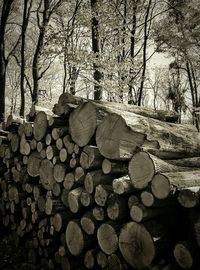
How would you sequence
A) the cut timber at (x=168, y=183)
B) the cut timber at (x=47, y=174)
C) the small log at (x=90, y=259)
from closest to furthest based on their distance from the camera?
the cut timber at (x=168, y=183) < the small log at (x=90, y=259) < the cut timber at (x=47, y=174)

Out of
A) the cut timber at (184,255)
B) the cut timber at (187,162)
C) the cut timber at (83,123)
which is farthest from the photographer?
the cut timber at (83,123)

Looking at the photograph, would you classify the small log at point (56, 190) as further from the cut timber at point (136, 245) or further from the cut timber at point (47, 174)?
the cut timber at point (136, 245)

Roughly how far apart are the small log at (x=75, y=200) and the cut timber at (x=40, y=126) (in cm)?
108

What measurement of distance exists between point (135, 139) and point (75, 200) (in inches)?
41.7

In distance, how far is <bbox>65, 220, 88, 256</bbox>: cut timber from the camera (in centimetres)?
339

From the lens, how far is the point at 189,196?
257 centimetres

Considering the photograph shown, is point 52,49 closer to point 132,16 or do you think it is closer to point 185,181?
point 132,16

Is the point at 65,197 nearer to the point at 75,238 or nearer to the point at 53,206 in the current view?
the point at 53,206

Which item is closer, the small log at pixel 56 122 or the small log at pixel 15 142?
the small log at pixel 56 122

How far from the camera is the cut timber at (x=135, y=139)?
130 inches

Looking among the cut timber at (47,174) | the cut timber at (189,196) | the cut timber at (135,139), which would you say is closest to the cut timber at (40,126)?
the cut timber at (47,174)

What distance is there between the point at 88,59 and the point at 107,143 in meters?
9.01

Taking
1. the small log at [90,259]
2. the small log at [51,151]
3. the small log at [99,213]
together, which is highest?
the small log at [51,151]

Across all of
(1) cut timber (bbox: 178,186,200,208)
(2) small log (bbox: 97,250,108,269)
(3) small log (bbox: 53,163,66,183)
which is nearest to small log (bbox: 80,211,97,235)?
(2) small log (bbox: 97,250,108,269)
